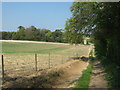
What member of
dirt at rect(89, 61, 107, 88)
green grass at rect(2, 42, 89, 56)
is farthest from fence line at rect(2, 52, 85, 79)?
green grass at rect(2, 42, 89, 56)

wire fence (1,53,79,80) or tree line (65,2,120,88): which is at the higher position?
tree line (65,2,120,88)

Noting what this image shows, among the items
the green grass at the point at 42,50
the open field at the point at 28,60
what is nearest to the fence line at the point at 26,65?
the open field at the point at 28,60

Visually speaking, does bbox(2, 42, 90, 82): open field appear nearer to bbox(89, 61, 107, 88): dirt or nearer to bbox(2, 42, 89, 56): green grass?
bbox(2, 42, 89, 56): green grass

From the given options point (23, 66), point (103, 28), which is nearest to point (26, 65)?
point (23, 66)

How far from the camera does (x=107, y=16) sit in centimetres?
962

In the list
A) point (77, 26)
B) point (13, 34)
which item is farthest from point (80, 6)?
point (13, 34)

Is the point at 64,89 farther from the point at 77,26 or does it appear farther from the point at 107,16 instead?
the point at 77,26

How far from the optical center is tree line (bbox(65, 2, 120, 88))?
848cm

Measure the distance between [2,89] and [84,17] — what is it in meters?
10.4

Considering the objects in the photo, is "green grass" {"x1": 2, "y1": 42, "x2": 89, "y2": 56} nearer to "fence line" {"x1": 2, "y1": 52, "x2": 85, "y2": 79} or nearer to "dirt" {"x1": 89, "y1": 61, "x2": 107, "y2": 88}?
"fence line" {"x1": 2, "y1": 52, "x2": 85, "y2": 79}

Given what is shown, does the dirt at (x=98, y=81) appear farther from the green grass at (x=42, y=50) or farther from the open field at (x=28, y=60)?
the green grass at (x=42, y=50)

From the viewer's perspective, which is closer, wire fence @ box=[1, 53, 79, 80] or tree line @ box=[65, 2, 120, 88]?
tree line @ box=[65, 2, 120, 88]

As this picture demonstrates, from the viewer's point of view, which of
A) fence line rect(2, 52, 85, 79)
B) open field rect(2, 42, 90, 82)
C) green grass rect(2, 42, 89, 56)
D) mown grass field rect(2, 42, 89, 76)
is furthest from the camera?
green grass rect(2, 42, 89, 56)

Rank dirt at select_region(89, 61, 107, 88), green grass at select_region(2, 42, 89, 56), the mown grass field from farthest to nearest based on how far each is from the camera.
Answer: green grass at select_region(2, 42, 89, 56), the mown grass field, dirt at select_region(89, 61, 107, 88)
